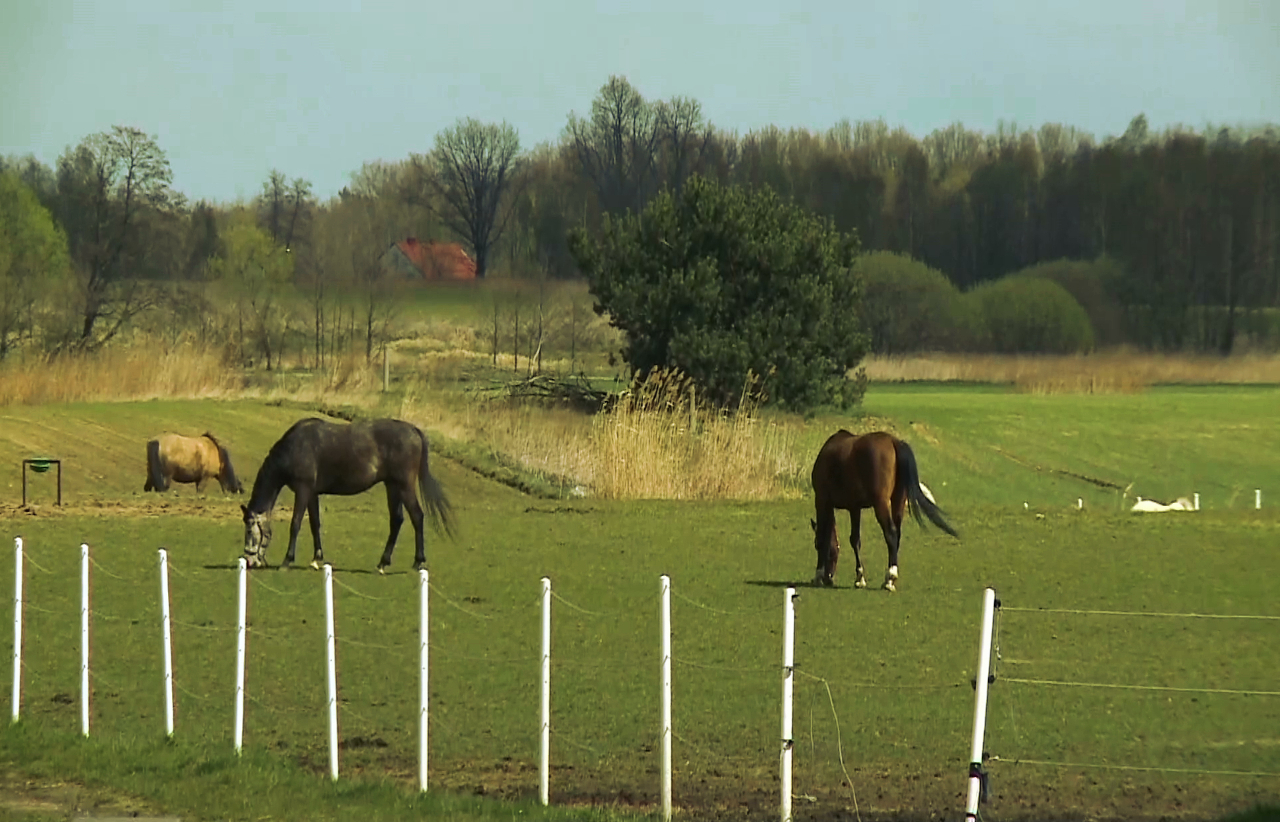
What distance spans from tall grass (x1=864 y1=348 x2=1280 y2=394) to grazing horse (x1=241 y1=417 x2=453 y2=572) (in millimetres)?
46972

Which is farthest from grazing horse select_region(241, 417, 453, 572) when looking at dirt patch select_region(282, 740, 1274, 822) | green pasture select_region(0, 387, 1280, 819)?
dirt patch select_region(282, 740, 1274, 822)

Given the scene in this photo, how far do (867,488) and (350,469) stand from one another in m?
5.91

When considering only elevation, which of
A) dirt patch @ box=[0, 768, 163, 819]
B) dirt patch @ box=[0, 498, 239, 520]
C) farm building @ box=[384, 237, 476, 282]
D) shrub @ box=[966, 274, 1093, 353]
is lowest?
dirt patch @ box=[0, 498, 239, 520]

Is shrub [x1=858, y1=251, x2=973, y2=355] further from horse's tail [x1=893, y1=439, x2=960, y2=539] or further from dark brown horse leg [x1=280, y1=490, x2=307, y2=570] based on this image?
dark brown horse leg [x1=280, y1=490, x2=307, y2=570]

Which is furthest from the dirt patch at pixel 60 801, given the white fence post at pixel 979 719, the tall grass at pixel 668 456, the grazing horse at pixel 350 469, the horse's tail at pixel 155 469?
the tall grass at pixel 668 456

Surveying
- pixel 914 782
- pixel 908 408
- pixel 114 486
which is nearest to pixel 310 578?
pixel 914 782

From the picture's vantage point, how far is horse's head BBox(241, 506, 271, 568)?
17875 millimetres

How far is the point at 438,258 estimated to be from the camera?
81.2 meters

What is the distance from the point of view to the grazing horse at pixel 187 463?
27.9 metres

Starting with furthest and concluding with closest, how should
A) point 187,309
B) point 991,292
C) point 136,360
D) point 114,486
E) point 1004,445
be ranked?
point 991,292 → point 187,309 → point 1004,445 → point 136,360 → point 114,486

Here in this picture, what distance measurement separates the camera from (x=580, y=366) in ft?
197

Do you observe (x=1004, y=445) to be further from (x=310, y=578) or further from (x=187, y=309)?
(x=310, y=578)

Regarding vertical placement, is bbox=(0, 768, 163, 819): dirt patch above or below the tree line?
below

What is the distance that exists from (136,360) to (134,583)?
23.3 metres
